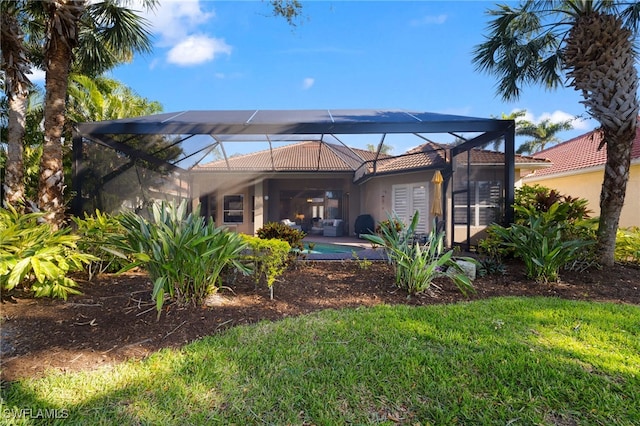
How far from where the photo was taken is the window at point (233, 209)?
15.7 m

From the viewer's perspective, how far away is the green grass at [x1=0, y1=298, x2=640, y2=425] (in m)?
1.90

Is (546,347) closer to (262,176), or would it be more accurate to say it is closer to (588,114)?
(588,114)

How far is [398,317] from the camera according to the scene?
338 cm

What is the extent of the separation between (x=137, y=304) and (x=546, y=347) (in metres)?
4.52

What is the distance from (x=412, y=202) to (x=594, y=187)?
764cm

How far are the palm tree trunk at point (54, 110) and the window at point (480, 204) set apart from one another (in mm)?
9048

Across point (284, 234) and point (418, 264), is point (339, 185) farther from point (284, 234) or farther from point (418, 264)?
point (418, 264)

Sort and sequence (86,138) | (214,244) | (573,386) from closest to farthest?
(573,386), (214,244), (86,138)

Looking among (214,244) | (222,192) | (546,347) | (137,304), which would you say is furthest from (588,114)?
(222,192)

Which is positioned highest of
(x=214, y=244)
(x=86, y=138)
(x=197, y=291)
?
(x=86, y=138)

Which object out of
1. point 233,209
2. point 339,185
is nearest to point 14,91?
point 233,209

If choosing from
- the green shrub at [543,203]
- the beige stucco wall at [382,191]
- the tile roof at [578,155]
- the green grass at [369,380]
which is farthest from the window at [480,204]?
the tile roof at [578,155]

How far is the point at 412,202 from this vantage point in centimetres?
1249

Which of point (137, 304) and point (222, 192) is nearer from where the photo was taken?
point (137, 304)
